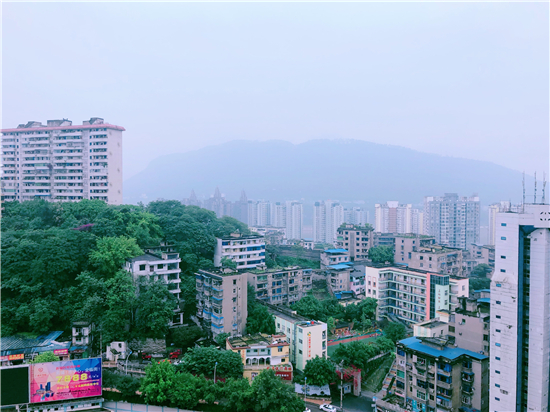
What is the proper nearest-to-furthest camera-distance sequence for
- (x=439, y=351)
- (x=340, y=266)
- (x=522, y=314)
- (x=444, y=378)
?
(x=522, y=314), (x=444, y=378), (x=439, y=351), (x=340, y=266)

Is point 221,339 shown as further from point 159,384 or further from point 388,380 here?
point 388,380

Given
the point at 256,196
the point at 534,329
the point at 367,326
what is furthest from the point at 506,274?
the point at 256,196

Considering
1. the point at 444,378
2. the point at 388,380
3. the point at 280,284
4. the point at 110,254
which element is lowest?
the point at 388,380

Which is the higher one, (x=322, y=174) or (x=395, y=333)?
(x=322, y=174)

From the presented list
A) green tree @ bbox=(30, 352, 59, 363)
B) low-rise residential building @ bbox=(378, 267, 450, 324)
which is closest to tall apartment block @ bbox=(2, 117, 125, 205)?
green tree @ bbox=(30, 352, 59, 363)

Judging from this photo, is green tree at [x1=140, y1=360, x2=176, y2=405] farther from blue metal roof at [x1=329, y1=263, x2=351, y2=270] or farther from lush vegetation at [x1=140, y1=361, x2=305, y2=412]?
blue metal roof at [x1=329, y1=263, x2=351, y2=270]

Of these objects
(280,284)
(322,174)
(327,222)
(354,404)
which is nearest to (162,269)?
(280,284)

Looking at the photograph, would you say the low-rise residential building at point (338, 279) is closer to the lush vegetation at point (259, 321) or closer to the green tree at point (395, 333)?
the green tree at point (395, 333)

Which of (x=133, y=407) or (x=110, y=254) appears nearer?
(x=133, y=407)
